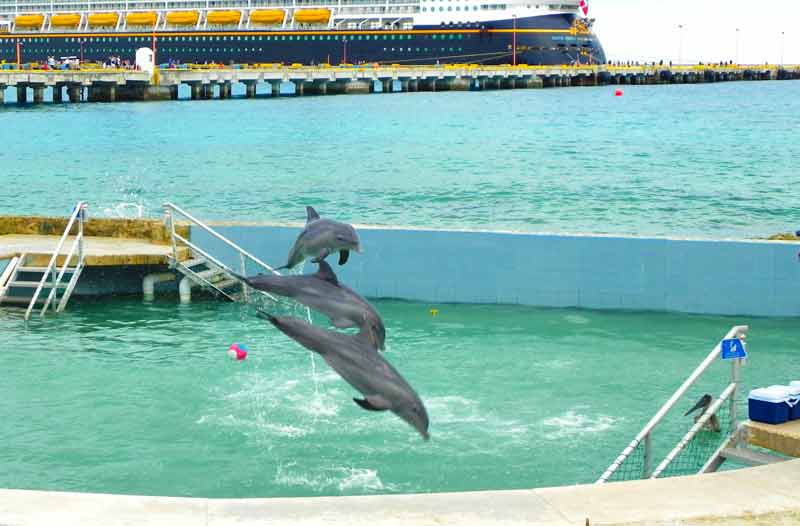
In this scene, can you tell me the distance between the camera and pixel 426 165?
48.0 m

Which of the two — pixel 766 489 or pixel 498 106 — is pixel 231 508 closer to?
pixel 766 489

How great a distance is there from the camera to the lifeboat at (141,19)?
141250 millimetres

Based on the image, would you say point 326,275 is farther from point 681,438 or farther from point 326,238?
point 681,438

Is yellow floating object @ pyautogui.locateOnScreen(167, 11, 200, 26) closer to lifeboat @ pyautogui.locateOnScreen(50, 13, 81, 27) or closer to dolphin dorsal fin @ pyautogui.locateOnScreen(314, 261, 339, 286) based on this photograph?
lifeboat @ pyautogui.locateOnScreen(50, 13, 81, 27)

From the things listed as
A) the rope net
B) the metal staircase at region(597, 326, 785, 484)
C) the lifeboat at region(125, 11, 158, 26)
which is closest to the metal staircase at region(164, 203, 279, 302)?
the rope net

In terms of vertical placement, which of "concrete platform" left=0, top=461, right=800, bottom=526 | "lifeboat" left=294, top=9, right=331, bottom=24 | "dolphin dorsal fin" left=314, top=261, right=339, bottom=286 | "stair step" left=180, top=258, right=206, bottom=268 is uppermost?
"lifeboat" left=294, top=9, right=331, bottom=24

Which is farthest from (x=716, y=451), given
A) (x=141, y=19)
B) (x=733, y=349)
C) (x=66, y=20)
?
(x=66, y=20)

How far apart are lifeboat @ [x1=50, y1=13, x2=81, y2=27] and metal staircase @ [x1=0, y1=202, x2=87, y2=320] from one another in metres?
135

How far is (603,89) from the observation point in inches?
5463

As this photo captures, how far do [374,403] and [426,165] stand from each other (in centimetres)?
4211

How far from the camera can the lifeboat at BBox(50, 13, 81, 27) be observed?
480ft

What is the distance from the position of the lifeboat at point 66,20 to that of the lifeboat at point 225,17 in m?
18.3

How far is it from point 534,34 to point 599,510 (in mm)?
127544

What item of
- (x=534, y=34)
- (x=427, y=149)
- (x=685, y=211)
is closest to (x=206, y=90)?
(x=534, y=34)
